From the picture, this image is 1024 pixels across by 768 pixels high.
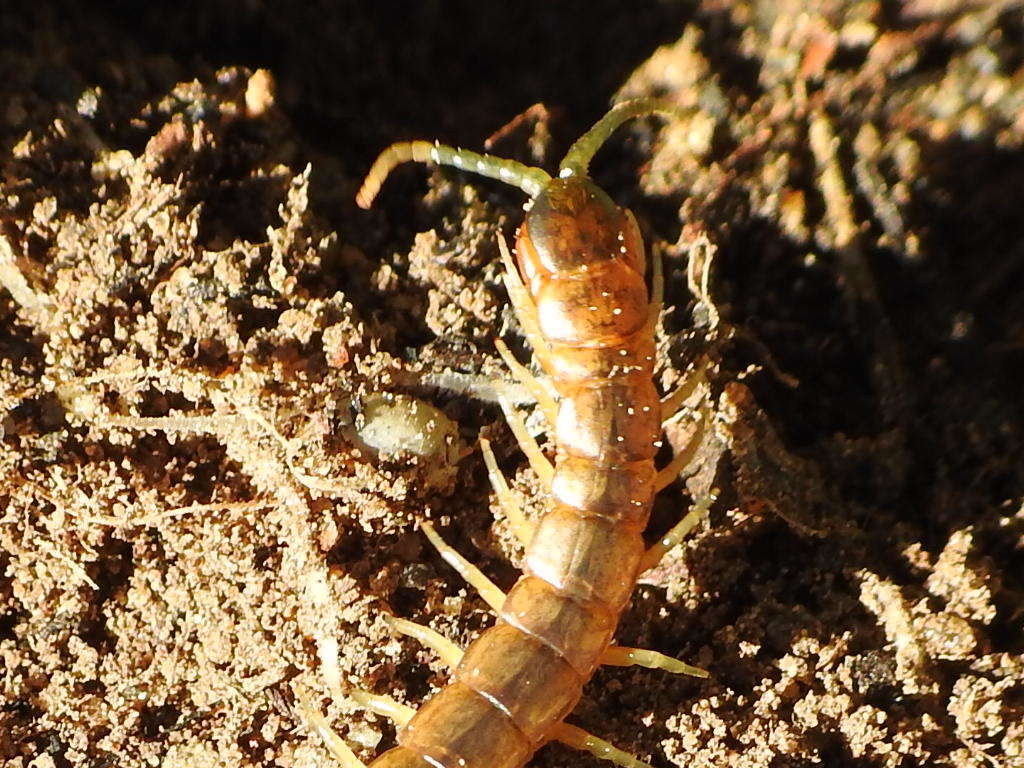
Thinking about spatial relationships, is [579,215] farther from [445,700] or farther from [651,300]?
[445,700]

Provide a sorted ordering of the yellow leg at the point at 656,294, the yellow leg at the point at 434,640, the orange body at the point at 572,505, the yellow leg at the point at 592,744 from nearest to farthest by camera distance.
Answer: the orange body at the point at 572,505, the yellow leg at the point at 592,744, the yellow leg at the point at 434,640, the yellow leg at the point at 656,294

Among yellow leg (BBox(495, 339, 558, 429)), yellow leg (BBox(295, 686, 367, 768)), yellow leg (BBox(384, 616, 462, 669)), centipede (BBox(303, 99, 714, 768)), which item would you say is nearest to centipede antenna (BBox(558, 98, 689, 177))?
centipede (BBox(303, 99, 714, 768))

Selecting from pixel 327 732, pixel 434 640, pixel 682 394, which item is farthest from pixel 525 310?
pixel 327 732

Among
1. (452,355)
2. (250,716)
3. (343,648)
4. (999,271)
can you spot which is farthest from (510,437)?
(999,271)

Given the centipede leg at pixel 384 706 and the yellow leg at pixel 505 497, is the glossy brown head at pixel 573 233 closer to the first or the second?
the yellow leg at pixel 505 497

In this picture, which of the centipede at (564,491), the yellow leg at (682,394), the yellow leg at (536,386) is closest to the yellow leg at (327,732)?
the centipede at (564,491)

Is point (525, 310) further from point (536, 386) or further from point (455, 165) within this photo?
point (455, 165)

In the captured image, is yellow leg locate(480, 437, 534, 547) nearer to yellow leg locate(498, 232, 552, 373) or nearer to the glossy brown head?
yellow leg locate(498, 232, 552, 373)
